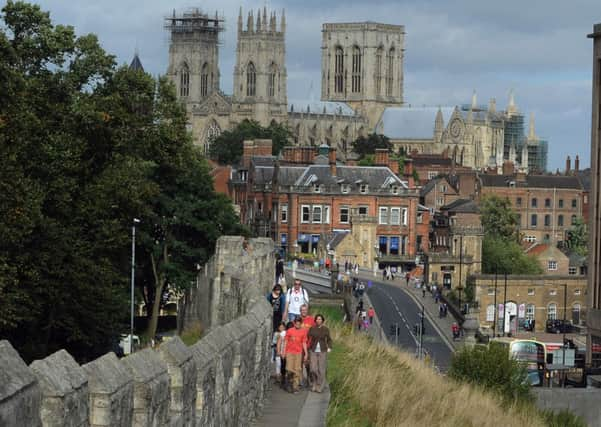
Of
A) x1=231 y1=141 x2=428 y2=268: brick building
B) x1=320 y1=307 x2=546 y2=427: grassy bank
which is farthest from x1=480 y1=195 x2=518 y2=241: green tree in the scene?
x1=320 y1=307 x2=546 y2=427: grassy bank

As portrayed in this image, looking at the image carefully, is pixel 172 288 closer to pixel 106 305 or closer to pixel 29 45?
pixel 29 45

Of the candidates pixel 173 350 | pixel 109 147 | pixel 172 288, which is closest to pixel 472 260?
pixel 172 288

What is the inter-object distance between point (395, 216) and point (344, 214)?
352 centimetres

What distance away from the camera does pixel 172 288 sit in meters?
52.8

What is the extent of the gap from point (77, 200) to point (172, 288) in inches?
Answer: 552

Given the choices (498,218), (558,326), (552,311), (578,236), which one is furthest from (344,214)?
(578,236)

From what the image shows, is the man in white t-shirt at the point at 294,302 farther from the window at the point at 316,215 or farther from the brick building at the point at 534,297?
the window at the point at 316,215

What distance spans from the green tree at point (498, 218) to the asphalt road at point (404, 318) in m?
54.3

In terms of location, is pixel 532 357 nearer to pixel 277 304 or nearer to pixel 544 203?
pixel 277 304

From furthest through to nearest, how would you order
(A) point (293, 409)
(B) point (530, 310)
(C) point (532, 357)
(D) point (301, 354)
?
(B) point (530, 310) < (C) point (532, 357) < (D) point (301, 354) < (A) point (293, 409)

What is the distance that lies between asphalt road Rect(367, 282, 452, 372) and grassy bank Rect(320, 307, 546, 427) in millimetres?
25219

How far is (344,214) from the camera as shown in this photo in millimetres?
114062

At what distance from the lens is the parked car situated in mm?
88250

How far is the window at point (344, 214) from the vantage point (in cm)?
11369
